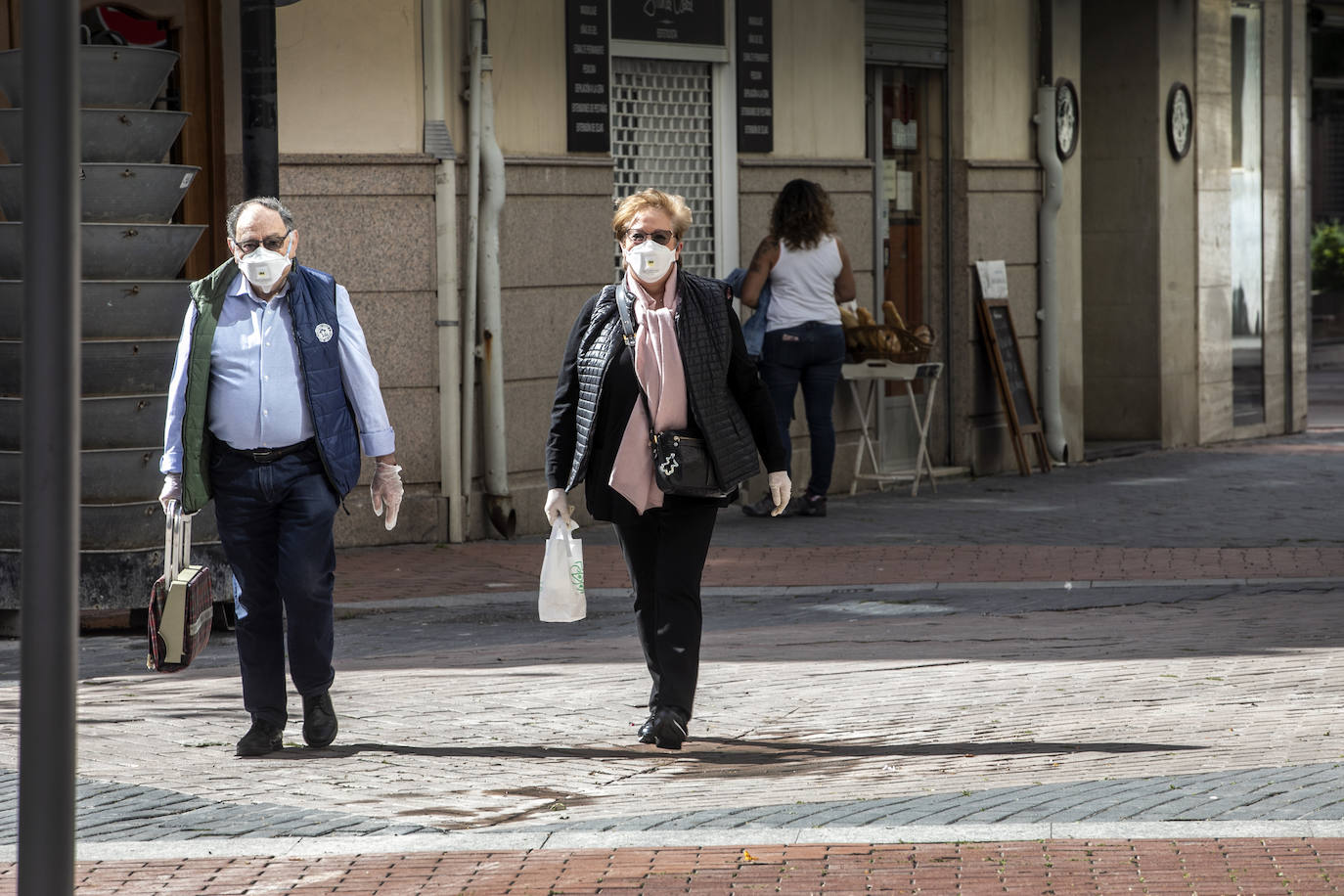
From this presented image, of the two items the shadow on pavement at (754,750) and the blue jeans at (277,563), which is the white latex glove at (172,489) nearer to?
the blue jeans at (277,563)

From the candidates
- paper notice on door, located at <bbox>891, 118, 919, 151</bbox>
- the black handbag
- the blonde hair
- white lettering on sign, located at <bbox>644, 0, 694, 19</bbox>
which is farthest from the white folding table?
the black handbag

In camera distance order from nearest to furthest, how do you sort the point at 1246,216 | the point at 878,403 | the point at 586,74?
the point at 586,74 < the point at 878,403 < the point at 1246,216

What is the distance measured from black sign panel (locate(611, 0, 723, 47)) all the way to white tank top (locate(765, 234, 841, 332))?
1.55m

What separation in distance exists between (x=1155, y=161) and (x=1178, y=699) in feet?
34.7

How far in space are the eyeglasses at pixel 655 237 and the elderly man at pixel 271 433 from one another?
88 centimetres

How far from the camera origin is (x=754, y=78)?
44.3ft

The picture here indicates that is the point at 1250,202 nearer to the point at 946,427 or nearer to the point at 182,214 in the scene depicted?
the point at 946,427

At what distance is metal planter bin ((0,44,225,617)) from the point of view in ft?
28.7

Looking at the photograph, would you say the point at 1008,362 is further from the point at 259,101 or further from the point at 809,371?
the point at 259,101

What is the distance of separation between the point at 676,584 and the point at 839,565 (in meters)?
4.54

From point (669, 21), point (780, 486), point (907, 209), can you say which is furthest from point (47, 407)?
point (907, 209)

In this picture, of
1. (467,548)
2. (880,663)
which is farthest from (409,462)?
(880,663)

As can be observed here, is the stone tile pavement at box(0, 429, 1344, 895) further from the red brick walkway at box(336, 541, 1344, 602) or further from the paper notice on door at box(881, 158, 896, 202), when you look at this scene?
the paper notice on door at box(881, 158, 896, 202)

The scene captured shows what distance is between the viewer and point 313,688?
6.46m
